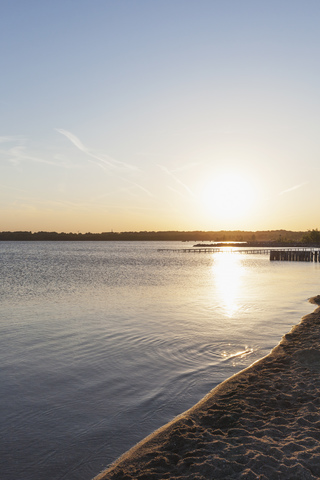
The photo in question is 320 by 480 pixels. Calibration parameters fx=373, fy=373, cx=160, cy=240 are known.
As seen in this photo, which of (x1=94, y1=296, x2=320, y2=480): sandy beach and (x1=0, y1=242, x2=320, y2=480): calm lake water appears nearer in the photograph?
(x1=94, y1=296, x2=320, y2=480): sandy beach

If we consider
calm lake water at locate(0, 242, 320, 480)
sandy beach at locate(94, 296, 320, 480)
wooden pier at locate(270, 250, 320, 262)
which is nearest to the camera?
sandy beach at locate(94, 296, 320, 480)

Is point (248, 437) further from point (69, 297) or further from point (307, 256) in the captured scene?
point (307, 256)

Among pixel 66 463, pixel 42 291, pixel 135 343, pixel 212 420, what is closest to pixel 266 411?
pixel 212 420

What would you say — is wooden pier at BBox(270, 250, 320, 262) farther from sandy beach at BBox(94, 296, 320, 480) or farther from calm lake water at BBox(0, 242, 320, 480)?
sandy beach at BBox(94, 296, 320, 480)

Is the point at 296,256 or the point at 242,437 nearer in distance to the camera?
A: the point at 242,437

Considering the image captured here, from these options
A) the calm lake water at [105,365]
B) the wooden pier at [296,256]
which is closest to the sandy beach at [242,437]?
the calm lake water at [105,365]

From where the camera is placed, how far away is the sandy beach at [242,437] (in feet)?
17.1

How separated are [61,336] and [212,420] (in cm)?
860

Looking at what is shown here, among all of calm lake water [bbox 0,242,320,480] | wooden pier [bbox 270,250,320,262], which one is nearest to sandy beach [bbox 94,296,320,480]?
calm lake water [bbox 0,242,320,480]

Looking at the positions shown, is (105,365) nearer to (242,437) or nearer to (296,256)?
(242,437)

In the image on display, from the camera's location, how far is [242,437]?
608 cm

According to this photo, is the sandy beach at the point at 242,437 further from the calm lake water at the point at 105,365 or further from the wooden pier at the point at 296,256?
the wooden pier at the point at 296,256

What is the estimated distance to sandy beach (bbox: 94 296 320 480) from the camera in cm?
520

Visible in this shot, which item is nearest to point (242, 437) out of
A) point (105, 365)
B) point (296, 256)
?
point (105, 365)
